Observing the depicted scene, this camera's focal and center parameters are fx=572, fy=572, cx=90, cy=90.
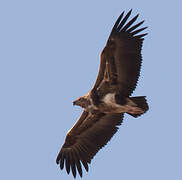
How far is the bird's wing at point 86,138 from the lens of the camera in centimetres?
1902

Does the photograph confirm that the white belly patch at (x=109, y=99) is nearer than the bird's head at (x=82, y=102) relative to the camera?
Yes

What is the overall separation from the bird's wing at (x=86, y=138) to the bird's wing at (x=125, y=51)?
197 centimetres

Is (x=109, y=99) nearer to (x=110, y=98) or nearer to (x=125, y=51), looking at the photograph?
(x=110, y=98)

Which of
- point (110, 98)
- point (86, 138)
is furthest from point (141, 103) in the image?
point (86, 138)

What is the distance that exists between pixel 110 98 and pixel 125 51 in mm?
1578

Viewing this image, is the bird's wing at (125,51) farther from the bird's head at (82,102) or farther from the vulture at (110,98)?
the bird's head at (82,102)

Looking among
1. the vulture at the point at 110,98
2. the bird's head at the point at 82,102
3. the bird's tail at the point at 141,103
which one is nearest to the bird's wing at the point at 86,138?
the vulture at the point at 110,98

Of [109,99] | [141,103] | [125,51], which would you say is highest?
[125,51]

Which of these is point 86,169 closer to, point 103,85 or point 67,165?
point 67,165

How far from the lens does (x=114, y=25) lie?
56.2 ft

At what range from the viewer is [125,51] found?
56.6ft

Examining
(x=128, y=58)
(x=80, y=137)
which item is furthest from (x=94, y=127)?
(x=128, y=58)

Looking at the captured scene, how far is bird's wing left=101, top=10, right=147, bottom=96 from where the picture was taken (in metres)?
17.1

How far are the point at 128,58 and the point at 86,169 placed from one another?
166 inches
